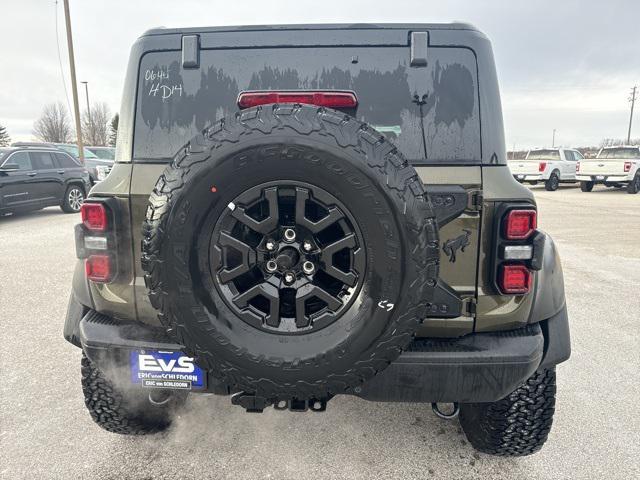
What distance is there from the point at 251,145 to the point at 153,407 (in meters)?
1.64

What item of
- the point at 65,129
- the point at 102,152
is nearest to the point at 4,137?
the point at 65,129

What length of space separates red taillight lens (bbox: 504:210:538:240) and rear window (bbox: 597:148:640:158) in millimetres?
20442

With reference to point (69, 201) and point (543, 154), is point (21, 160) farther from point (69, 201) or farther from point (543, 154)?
point (543, 154)

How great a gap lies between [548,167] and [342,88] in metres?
19.6

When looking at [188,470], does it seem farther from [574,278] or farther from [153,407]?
[574,278]

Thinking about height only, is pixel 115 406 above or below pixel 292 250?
below

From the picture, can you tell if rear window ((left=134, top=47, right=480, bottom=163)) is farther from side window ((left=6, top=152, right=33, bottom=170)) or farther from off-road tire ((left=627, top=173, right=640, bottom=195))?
off-road tire ((left=627, top=173, right=640, bottom=195))

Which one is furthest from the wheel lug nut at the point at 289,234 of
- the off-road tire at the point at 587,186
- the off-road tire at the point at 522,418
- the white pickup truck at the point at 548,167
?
the off-road tire at the point at 587,186

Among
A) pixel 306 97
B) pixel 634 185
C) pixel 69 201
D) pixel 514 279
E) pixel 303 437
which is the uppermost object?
pixel 306 97

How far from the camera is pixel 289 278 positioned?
1.60 metres

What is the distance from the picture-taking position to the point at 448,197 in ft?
5.64

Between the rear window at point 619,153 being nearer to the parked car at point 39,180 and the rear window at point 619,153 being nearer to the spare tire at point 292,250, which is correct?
the parked car at point 39,180

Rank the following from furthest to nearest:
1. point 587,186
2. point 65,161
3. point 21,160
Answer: point 587,186 < point 65,161 < point 21,160

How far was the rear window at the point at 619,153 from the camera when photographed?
17969 mm
